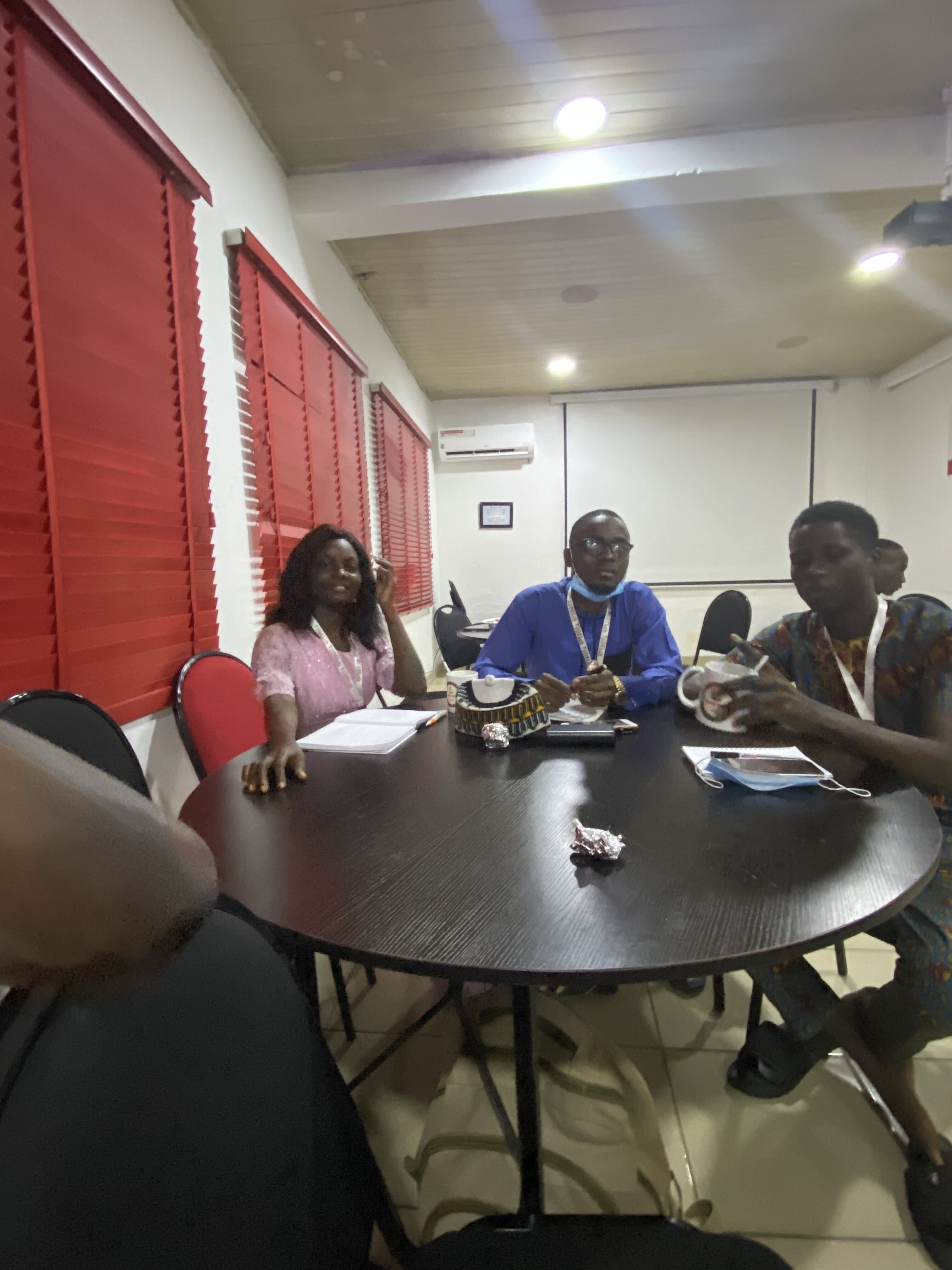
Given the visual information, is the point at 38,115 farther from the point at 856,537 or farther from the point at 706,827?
the point at 856,537

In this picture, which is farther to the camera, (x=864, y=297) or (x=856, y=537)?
(x=864, y=297)

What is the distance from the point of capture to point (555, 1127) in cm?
98

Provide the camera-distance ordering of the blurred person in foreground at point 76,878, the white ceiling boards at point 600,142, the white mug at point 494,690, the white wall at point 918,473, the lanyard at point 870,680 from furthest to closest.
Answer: the white wall at point 918,473, the white ceiling boards at point 600,142, the white mug at point 494,690, the lanyard at point 870,680, the blurred person in foreground at point 76,878

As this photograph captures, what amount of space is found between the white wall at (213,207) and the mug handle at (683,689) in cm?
150

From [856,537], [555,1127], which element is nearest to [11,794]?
[555,1127]

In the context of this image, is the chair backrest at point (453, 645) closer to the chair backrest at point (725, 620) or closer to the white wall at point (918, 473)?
the chair backrest at point (725, 620)

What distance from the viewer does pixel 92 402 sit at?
1.40 m

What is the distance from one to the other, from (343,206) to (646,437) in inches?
173

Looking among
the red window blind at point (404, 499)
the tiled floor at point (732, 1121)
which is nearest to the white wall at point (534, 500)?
the red window blind at point (404, 499)

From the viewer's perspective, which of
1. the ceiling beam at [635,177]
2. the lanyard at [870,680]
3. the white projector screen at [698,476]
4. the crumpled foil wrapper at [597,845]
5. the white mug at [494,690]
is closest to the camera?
the crumpled foil wrapper at [597,845]

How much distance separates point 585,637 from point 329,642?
0.92 meters

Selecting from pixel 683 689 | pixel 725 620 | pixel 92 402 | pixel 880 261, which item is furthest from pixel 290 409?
pixel 880 261

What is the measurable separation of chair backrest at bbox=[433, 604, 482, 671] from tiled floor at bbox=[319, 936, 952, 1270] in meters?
3.36

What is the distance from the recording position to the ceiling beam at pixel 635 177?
2463mm
